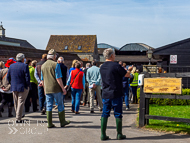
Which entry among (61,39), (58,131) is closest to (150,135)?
(58,131)

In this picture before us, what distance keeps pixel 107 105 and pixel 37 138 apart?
161 centimetres

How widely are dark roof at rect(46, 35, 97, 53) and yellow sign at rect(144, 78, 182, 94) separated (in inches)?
2126

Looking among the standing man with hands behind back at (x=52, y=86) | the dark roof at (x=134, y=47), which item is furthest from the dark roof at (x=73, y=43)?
the standing man with hands behind back at (x=52, y=86)

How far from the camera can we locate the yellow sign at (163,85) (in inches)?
263

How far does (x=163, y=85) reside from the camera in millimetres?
6879

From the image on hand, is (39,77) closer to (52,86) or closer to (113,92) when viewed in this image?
(52,86)

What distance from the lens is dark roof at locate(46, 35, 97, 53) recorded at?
6183 centimetres

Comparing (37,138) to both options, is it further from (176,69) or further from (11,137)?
(176,69)

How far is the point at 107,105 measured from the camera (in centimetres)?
605

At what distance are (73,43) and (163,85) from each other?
5706cm

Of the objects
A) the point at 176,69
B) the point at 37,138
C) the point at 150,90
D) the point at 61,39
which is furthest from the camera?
the point at 61,39

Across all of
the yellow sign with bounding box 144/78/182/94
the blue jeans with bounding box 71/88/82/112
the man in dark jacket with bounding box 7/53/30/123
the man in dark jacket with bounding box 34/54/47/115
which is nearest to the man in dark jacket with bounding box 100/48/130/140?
the yellow sign with bounding box 144/78/182/94

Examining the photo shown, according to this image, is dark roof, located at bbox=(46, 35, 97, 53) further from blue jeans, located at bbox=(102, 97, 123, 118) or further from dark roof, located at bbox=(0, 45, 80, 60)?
blue jeans, located at bbox=(102, 97, 123, 118)

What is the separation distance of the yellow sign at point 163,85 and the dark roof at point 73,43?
177 ft
